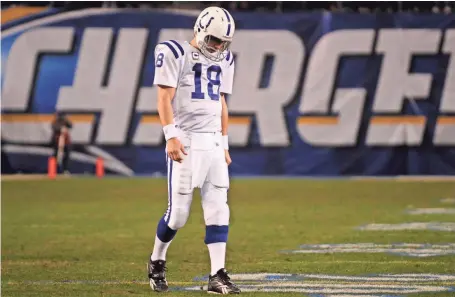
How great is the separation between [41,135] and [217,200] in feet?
55.8

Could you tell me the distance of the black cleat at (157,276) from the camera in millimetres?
7453

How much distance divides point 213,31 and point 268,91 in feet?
53.5

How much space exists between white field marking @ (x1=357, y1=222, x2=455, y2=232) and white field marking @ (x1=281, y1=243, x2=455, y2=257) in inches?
61.3

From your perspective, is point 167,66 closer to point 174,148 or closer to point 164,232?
point 174,148

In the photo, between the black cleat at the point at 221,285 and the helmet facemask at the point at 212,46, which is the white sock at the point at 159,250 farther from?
the helmet facemask at the point at 212,46

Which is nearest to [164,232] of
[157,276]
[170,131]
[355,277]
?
[157,276]

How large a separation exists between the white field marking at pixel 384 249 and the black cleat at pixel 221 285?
2.60 m

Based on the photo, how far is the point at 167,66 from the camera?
24.0 feet

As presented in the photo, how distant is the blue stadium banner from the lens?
23203mm

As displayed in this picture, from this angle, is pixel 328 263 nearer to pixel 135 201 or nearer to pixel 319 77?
pixel 135 201

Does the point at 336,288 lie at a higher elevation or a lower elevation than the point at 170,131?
lower

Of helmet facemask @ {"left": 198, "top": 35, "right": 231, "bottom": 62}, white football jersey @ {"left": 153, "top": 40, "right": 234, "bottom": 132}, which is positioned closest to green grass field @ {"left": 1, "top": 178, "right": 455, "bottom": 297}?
white football jersey @ {"left": 153, "top": 40, "right": 234, "bottom": 132}

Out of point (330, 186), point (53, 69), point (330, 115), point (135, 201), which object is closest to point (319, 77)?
point (330, 115)

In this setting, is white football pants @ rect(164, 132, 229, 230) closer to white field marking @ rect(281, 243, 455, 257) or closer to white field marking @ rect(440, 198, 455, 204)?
white field marking @ rect(281, 243, 455, 257)
